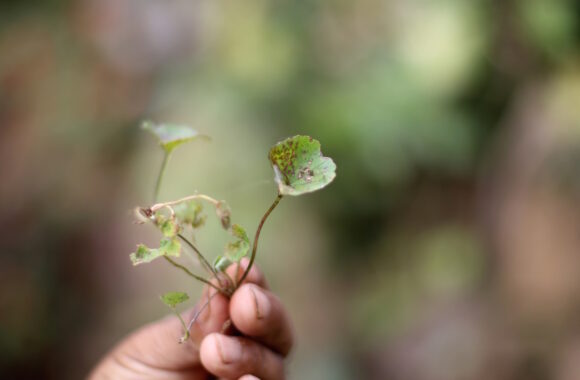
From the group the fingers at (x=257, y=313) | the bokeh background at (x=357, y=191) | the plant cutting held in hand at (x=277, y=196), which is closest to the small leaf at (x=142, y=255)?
Result: the plant cutting held in hand at (x=277, y=196)

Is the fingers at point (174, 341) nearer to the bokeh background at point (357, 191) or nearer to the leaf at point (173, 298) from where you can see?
the leaf at point (173, 298)

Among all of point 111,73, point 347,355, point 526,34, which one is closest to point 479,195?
point 526,34

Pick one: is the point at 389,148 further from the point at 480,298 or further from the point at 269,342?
the point at 269,342

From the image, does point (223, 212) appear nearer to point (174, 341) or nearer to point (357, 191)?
point (174, 341)

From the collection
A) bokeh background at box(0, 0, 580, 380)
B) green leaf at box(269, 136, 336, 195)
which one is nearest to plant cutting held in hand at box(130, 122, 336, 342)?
green leaf at box(269, 136, 336, 195)

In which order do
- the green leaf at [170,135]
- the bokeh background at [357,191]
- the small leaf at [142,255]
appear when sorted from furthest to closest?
the bokeh background at [357,191], the green leaf at [170,135], the small leaf at [142,255]

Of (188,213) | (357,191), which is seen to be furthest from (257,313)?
(357,191)
